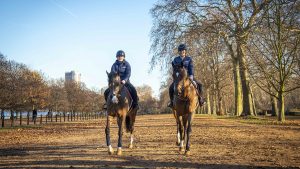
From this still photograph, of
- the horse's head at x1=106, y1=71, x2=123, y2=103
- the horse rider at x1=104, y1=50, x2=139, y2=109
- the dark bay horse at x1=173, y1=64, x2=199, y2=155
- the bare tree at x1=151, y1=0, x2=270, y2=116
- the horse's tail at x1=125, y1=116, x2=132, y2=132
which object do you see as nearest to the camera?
the horse's head at x1=106, y1=71, x2=123, y2=103

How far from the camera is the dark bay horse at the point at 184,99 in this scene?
38.1 ft

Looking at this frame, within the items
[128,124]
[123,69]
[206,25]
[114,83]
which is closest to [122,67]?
[123,69]

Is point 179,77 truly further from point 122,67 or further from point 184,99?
point 122,67

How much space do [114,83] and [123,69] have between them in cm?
95

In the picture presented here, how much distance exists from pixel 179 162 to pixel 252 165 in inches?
74.7

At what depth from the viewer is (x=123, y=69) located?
485 inches

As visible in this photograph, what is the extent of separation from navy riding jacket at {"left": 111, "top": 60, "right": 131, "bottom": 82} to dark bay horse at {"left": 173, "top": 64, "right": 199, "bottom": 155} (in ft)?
5.78

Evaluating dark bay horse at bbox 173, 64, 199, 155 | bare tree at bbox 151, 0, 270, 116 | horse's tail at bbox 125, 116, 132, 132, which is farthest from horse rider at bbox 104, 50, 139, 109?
bare tree at bbox 151, 0, 270, 116

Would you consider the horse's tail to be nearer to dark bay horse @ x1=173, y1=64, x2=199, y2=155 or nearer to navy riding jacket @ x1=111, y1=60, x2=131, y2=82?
navy riding jacket @ x1=111, y1=60, x2=131, y2=82

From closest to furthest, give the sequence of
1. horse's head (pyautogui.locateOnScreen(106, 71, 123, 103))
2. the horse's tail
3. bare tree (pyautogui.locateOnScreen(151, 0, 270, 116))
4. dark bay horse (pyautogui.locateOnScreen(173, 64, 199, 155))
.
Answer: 1. horse's head (pyautogui.locateOnScreen(106, 71, 123, 103))
2. dark bay horse (pyautogui.locateOnScreen(173, 64, 199, 155))
3. the horse's tail
4. bare tree (pyautogui.locateOnScreen(151, 0, 270, 116))

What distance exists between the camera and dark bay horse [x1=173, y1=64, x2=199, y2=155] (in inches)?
457

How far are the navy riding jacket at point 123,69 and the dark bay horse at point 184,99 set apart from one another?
5.78 ft

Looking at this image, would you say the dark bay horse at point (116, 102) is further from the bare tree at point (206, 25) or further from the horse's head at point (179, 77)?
the bare tree at point (206, 25)

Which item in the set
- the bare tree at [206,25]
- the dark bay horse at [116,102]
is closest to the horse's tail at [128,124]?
the dark bay horse at [116,102]
